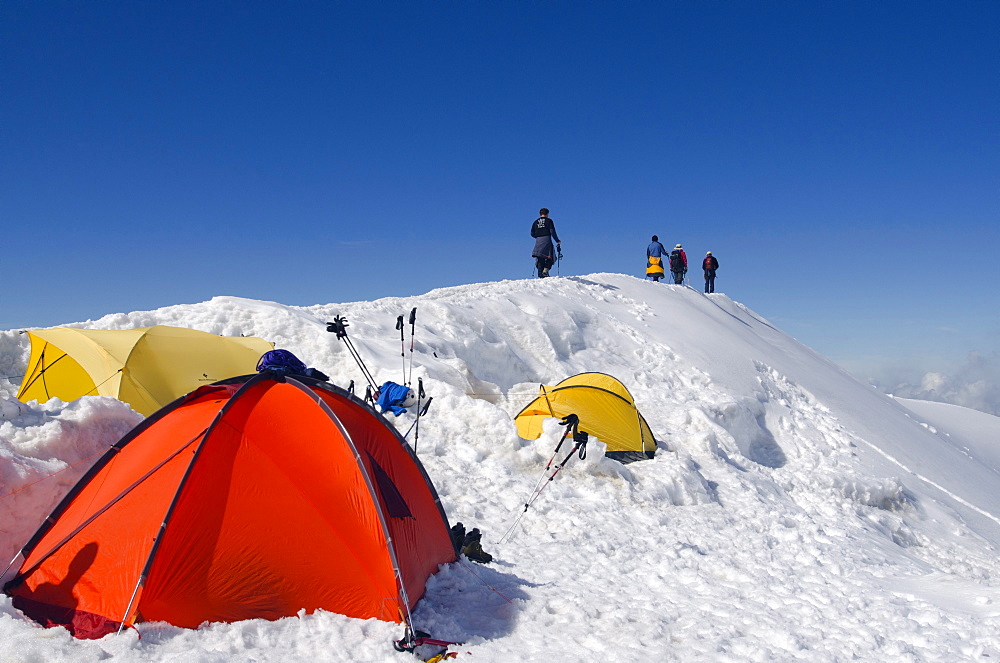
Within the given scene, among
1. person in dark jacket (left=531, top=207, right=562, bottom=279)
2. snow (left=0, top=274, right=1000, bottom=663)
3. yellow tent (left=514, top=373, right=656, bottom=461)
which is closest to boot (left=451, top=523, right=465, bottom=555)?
snow (left=0, top=274, right=1000, bottom=663)

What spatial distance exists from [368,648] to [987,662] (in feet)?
14.2

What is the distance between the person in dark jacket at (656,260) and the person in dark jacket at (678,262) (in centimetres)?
142

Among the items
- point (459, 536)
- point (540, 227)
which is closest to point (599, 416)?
point (459, 536)

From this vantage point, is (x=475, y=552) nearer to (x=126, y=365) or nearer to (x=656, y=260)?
(x=126, y=365)

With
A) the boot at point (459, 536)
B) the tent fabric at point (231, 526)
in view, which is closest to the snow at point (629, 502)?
the tent fabric at point (231, 526)

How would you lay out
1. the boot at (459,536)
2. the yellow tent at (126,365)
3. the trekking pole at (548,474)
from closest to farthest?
the boot at (459,536), the trekking pole at (548,474), the yellow tent at (126,365)

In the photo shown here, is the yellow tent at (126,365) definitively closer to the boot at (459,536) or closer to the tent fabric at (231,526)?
the tent fabric at (231,526)

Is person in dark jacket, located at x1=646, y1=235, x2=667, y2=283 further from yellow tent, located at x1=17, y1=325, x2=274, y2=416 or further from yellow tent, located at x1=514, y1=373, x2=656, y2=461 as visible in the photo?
yellow tent, located at x1=17, y1=325, x2=274, y2=416

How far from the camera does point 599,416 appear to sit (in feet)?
38.4

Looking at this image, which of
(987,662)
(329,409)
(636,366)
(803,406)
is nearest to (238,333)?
(329,409)

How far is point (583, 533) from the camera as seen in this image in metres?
7.82

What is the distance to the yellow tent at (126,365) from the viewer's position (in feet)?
30.7

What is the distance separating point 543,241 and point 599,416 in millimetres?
11132

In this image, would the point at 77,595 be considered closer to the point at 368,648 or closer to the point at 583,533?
the point at 368,648
